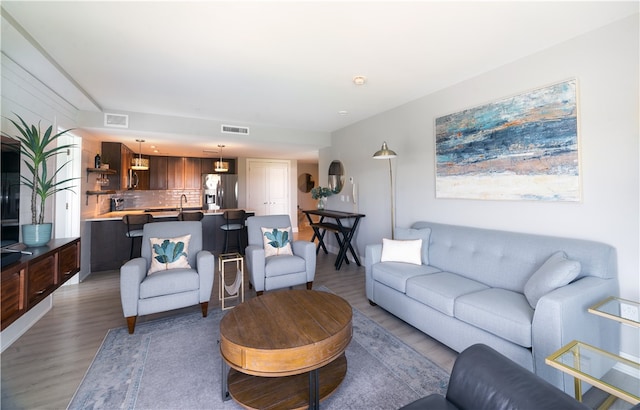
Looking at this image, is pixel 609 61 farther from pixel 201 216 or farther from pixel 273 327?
pixel 201 216

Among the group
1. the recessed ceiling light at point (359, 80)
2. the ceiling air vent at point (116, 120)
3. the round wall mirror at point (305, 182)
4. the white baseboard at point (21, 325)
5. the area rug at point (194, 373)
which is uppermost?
the recessed ceiling light at point (359, 80)

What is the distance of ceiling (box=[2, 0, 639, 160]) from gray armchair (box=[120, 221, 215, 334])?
68.1 inches

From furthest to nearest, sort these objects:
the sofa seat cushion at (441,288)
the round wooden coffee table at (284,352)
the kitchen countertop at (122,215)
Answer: the kitchen countertop at (122,215), the sofa seat cushion at (441,288), the round wooden coffee table at (284,352)

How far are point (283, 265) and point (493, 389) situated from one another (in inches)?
97.1

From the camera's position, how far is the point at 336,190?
18.3ft

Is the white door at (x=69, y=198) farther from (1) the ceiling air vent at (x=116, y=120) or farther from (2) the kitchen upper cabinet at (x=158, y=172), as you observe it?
(2) the kitchen upper cabinet at (x=158, y=172)

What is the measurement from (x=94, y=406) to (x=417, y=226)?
337cm

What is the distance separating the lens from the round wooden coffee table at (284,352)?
1511 mm

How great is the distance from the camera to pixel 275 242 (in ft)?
11.6

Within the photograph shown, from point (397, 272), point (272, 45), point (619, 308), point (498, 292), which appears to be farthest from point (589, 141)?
point (272, 45)

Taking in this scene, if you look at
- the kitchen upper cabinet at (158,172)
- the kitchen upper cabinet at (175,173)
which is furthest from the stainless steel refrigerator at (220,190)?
the kitchen upper cabinet at (158,172)

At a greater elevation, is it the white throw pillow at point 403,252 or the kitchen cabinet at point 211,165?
the kitchen cabinet at point 211,165

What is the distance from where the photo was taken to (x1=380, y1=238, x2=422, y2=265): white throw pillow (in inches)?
120

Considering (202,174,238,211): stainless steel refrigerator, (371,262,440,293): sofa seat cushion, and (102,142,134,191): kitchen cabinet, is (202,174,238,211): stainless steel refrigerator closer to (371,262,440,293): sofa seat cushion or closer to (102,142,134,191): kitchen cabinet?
(102,142,134,191): kitchen cabinet
